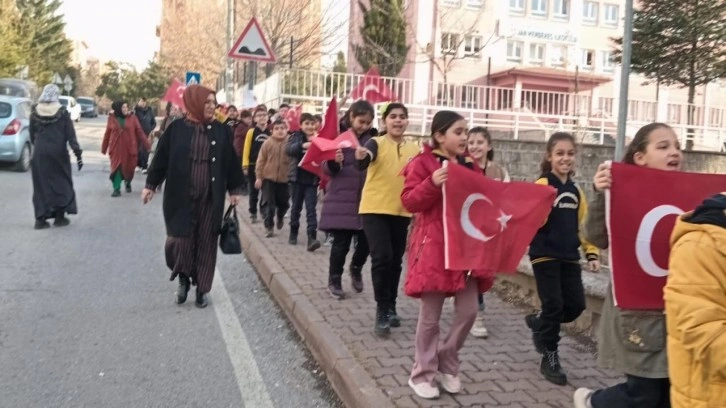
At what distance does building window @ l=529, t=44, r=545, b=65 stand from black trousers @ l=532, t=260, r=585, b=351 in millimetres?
39416

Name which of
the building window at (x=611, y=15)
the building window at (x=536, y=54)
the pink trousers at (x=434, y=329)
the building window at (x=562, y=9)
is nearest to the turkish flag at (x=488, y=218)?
the pink trousers at (x=434, y=329)

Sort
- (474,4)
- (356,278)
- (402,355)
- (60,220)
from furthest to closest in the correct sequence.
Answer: (474,4), (60,220), (356,278), (402,355)

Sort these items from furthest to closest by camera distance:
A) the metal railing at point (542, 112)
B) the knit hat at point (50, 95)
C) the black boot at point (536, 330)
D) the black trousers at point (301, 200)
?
1. the metal railing at point (542, 112)
2. the knit hat at point (50, 95)
3. the black trousers at point (301, 200)
4. the black boot at point (536, 330)

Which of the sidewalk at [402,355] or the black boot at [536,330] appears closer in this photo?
the sidewalk at [402,355]

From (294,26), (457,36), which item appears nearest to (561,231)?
(294,26)

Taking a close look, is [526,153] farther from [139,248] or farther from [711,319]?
[711,319]

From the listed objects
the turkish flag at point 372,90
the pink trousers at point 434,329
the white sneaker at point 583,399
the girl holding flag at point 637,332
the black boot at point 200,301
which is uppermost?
the turkish flag at point 372,90

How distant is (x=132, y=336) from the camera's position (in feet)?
18.7

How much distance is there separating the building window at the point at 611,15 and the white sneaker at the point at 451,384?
4370cm

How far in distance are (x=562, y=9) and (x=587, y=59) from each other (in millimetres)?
3279

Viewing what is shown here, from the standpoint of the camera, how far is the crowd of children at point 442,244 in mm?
3285

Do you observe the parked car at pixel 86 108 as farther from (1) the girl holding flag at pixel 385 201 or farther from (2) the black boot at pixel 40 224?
(1) the girl holding flag at pixel 385 201

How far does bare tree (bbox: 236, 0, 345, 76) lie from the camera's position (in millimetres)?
26422

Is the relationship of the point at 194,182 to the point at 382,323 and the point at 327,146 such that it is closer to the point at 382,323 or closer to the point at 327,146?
the point at 327,146
